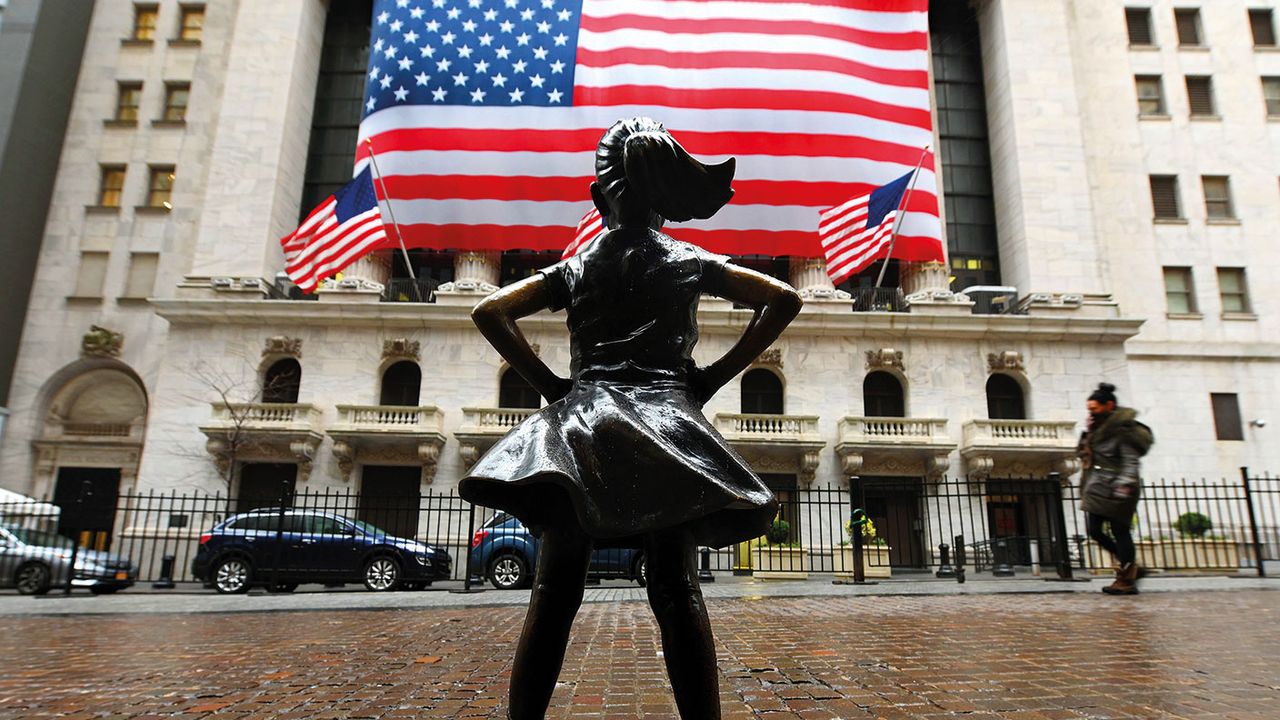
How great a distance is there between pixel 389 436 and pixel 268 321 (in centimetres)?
633

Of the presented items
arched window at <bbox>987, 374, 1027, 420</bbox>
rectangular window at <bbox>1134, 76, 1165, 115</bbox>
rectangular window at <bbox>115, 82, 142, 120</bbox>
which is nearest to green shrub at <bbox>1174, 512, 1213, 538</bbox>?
arched window at <bbox>987, 374, 1027, 420</bbox>

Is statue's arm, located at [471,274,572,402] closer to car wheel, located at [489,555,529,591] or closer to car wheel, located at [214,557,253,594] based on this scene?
car wheel, located at [489,555,529,591]

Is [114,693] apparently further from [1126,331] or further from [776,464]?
[1126,331]

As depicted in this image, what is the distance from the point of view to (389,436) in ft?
74.9

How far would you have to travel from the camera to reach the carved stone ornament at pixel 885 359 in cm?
2455

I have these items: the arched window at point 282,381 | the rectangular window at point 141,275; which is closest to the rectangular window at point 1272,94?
the arched window at point 282,381

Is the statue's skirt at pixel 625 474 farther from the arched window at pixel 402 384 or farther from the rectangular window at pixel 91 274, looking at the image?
the rectangular window at pixel 91 274

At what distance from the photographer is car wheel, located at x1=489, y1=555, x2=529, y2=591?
1313cm

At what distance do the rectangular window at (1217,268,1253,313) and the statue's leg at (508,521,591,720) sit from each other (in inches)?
1278

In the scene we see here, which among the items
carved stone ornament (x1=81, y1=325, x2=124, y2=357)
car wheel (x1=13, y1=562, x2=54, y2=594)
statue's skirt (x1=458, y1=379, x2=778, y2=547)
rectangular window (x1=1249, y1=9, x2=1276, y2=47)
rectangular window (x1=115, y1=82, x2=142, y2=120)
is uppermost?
rectangular window (x1=1249, y1=9, x2=1276, y2=47)

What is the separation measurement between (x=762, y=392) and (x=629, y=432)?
23.8 metres

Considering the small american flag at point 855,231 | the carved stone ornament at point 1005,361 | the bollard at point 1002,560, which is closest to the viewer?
the bollard at point 1002,560

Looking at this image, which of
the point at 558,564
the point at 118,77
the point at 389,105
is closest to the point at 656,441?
the point at 558,564

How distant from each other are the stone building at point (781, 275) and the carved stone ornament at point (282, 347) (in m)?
0.07
